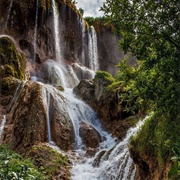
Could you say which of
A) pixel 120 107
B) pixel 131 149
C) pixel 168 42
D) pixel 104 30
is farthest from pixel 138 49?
pixel 104 30

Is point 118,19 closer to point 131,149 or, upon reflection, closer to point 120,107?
point 131,149

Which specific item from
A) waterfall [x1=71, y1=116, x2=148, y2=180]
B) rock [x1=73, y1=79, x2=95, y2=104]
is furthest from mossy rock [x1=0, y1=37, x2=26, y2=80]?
waterfall [x1=71, y1=116, x2=148, y2=180]

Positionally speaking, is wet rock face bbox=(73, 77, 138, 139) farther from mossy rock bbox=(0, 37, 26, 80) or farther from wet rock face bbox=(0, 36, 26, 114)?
mossy rock bbox=(0, 37, 26, 80)

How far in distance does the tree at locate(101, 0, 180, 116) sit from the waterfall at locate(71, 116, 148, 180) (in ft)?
15.4

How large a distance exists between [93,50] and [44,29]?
8.53 meters

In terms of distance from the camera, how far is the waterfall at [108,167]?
9.91 metres

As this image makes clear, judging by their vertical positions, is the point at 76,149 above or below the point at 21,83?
below

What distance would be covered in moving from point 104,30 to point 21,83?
2307 cm

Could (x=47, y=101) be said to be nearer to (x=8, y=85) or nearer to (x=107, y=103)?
(x=107, y=103)

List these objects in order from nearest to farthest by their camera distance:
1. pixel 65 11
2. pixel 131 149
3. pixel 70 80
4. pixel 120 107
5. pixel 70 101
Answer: pixel 131 149 < pixel 120 107 < pixel 70 101 < pixel 70 80 < pixel 65 11

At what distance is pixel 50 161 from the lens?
12.5 metres

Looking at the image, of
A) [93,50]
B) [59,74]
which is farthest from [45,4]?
[93,50]

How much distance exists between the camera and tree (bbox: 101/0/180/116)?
4836 millimetres

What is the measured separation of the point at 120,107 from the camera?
17.3 metres
